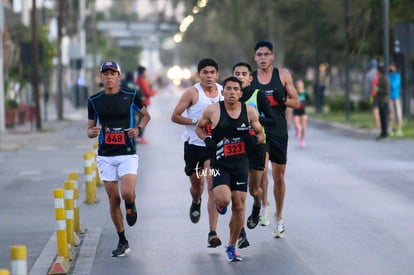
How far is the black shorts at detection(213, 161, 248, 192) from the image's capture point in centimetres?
1071

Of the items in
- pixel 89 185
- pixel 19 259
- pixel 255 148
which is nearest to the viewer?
pixel 19 259

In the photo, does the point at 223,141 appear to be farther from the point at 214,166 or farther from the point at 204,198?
the point at 204,198

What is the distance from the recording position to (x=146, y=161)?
24234 millimetres

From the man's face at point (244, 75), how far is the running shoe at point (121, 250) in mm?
2042

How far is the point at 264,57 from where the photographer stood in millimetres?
12391

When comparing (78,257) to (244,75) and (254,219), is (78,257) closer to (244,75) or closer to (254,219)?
(254,219)

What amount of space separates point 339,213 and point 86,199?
380cm

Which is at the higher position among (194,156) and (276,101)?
(276,101)

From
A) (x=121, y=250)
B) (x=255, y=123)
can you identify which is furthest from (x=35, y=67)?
(x=255, y=123)

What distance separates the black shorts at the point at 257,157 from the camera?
441 inches

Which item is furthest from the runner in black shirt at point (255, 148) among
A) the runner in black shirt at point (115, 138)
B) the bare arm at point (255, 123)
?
the runner in black shirt at point (115, 138)

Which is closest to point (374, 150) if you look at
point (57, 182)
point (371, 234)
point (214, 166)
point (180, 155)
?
point (180, 155)

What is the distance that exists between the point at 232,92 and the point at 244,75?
142cm

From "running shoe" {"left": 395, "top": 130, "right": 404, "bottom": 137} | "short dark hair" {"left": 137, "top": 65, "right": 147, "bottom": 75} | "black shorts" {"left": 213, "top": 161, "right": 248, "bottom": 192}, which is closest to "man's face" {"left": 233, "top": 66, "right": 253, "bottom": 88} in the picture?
"black shorts" {"left": 213, "top": 161, "right": 248, "bottom": 192}
